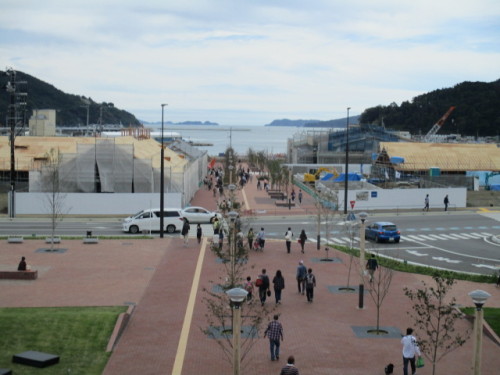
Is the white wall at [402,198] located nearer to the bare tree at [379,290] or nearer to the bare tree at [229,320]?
the bare tree at [379,290]

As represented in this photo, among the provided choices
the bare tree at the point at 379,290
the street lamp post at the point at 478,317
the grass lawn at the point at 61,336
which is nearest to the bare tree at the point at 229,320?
the grass lawn at the point at 61,336

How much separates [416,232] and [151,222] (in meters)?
17.2

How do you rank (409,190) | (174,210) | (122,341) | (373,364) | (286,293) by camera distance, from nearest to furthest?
(373,364) → (122,341) → (286,293) → (174,210) → (409,190)

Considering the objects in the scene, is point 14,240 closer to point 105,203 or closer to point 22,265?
point 22,265

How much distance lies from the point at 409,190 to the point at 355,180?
16551mm

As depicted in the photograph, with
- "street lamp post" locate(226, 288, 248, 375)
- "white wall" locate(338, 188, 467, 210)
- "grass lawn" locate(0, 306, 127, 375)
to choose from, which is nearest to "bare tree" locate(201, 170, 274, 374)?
"street lamp post" locate(226, 288, 248, 375)

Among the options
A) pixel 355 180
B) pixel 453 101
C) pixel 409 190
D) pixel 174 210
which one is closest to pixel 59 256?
pixel 174 210

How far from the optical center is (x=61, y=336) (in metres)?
19.5

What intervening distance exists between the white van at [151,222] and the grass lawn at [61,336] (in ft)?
66.6

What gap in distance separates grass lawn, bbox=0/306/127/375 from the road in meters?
15.9

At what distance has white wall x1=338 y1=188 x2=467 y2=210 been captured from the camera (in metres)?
55.7

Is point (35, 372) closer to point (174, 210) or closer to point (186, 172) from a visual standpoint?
point (174, 210)

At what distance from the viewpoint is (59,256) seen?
33.0m

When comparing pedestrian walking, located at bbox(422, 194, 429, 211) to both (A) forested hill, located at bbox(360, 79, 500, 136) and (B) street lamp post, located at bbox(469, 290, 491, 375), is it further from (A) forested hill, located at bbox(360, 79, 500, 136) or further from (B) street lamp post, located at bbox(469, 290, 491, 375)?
(A) forested hill, located at bbox(360, 79, 500, 136)
